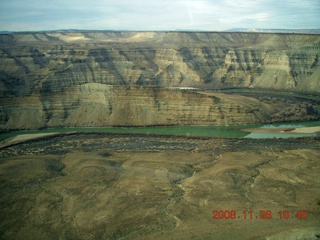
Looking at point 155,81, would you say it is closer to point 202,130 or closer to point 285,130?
point 202,130

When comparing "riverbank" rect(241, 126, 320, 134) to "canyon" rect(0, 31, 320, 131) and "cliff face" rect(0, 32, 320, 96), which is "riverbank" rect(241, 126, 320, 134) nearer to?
"canyon" rect(0, 31, 320, 131)

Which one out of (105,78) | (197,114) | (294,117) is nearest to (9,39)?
(105,78)

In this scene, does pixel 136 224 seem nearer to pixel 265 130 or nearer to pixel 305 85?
pixel 265 130

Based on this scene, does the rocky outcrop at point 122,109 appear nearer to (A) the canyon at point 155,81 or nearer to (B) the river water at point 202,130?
(A) the canyon at point 155,81
